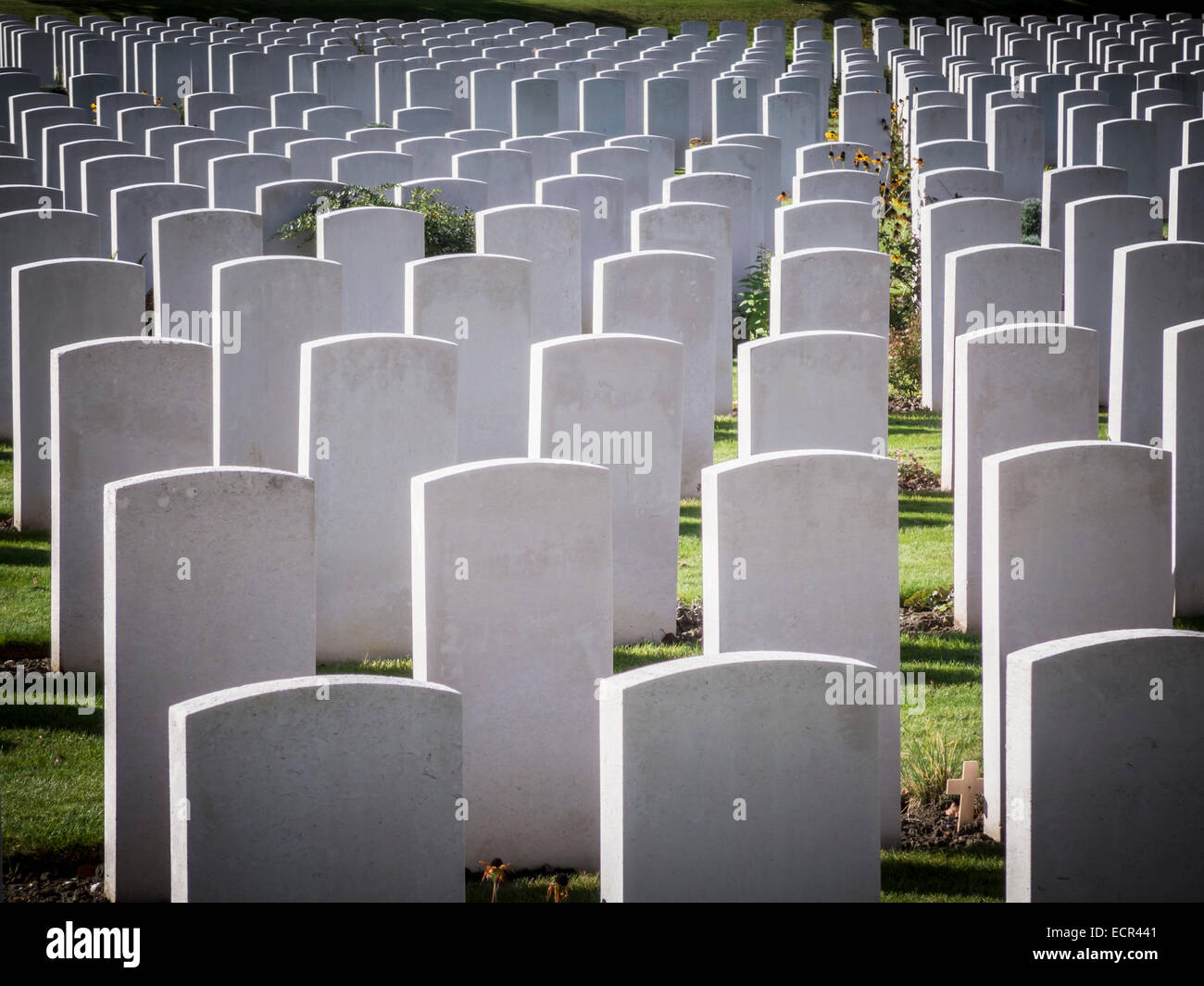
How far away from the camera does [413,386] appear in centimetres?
602

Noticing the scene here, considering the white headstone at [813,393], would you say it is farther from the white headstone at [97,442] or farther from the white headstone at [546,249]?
the white headstone at [546,249]

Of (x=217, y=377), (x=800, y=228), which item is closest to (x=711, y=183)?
(x=800, y=228)

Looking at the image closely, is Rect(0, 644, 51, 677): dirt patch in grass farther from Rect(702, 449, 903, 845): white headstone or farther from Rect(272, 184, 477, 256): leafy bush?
Rect(272, 184, 477, 256): leafy bush

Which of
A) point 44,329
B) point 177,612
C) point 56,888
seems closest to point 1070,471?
point 177,612

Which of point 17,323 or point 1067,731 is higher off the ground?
point 17,323

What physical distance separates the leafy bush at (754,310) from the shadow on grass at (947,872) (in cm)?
649

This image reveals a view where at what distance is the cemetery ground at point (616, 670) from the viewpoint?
4480 mm

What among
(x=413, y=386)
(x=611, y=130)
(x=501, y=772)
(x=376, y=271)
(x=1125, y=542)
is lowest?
(x=501, y=772)

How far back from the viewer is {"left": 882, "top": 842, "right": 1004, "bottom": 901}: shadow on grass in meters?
4.38

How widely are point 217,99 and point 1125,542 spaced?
584 inches

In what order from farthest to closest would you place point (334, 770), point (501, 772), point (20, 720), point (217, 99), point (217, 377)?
point (217, 99) → point (217, 377) → point (20, 720) → point (501, 772) → point (334, 770)

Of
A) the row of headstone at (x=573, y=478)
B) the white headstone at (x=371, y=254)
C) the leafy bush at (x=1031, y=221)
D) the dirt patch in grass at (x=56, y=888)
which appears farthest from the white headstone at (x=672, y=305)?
the leafy bush at (x=1031, y=221)

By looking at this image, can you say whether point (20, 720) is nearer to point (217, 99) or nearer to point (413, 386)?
point (413, 386)

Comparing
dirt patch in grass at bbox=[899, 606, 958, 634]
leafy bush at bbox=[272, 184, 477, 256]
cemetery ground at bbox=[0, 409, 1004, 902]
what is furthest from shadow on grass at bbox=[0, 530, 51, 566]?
dirt patch in grass at bbox=[899, 606, 958, 634]
